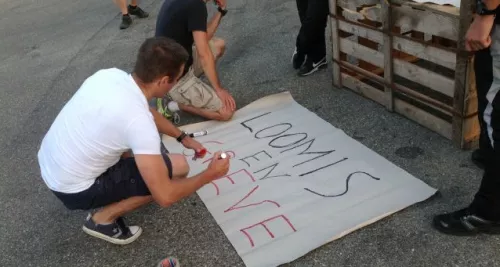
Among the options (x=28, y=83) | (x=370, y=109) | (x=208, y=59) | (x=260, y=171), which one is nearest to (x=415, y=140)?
(x=370, y=109)

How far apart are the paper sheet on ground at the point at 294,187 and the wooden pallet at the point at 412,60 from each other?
1.49 ft

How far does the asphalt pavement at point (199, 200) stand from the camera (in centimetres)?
228

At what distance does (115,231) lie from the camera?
2549 millimetres

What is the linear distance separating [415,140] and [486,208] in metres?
0.98

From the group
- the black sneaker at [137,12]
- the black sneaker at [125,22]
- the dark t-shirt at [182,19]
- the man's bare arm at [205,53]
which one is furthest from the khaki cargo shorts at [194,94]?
the black sneaker at [137,12]

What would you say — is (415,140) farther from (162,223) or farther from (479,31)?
(162,223)

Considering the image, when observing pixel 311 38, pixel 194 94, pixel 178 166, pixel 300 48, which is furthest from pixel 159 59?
pixel 300 48

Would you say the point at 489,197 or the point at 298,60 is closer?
the point at 489,197

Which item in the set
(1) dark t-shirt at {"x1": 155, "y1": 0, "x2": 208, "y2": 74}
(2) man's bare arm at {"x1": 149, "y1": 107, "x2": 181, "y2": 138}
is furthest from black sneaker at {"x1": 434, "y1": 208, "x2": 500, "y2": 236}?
(1) dark t-shirt at {"x1": 155, "y1": 0, "x2": 208, "y2": 74}

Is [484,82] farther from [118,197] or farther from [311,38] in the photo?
[311,38]

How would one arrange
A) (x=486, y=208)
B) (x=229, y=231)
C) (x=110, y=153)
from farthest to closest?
(x=229, y=231), (x=110, y=153), (x=486, y=208)

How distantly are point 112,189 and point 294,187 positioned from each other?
0.98 m

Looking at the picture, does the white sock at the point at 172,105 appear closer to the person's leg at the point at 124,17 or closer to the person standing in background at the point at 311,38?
the person standing in background at the point at 311,38

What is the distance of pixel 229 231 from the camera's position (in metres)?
2.53
